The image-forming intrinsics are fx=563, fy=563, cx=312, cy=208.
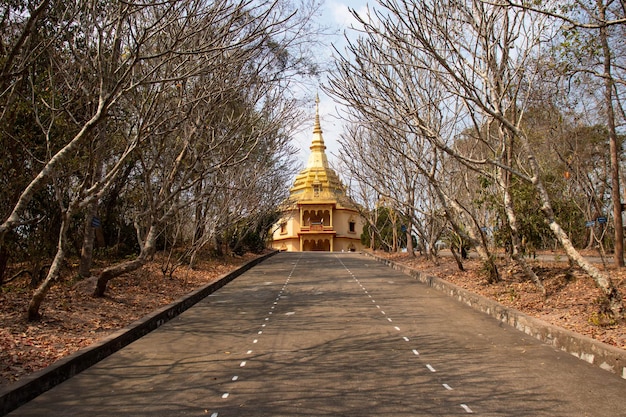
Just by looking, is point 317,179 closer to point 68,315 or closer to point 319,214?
point 319,214

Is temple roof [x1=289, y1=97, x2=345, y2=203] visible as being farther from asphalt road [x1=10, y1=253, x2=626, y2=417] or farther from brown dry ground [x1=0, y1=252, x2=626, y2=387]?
asphalt road [x1=10, y1=253, x2=626, y2=417]

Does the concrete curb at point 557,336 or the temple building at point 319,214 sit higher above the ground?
the temple building at point 319,214

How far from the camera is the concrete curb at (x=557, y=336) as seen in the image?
668 cm

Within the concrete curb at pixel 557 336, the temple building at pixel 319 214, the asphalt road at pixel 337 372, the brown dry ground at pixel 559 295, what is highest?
the temple building at pixel 319 214

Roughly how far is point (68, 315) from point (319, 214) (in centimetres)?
5000

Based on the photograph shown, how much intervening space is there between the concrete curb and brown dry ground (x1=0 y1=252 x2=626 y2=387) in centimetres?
35

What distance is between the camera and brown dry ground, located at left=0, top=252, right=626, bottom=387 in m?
7.28

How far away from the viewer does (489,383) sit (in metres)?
6.22

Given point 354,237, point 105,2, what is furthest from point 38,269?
point 354,237

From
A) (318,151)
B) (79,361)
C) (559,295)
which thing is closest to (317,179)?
(318,151)

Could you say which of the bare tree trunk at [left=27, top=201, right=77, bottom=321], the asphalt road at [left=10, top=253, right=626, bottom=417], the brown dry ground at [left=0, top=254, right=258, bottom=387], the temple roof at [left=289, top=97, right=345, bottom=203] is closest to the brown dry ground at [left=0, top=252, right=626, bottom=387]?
the brown dry ground at [left=0, top=254, right=258, bottom=387]

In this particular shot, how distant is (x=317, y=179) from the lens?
187 feet

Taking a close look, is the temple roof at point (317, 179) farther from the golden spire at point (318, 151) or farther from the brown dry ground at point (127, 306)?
the brown dry ground at point (127, 306)

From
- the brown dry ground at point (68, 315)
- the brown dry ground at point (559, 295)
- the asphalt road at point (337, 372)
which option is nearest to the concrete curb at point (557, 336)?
the asphalt road at point (337, 372)
